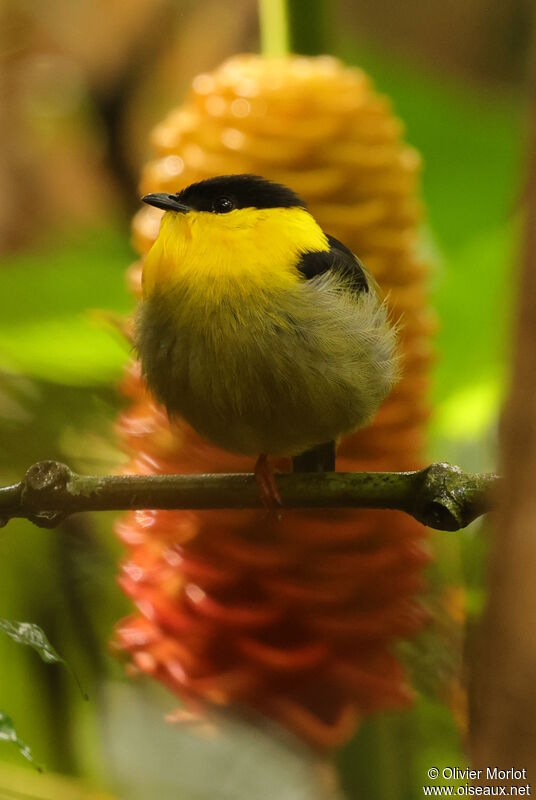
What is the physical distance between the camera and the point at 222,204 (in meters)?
0.72

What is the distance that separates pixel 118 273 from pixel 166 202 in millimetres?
278

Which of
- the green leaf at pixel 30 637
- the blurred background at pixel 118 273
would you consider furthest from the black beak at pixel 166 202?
the green leaf at pixel 30 637

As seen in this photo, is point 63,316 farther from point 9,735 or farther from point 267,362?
point 9,735

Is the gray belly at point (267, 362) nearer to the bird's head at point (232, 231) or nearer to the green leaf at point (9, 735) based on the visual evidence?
the bird's head at point (232, 231)

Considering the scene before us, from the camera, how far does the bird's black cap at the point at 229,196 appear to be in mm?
699

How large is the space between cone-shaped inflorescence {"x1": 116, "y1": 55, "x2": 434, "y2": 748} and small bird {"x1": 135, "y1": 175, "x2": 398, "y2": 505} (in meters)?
0.02

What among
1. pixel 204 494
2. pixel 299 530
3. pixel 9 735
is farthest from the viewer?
pixel 299 530

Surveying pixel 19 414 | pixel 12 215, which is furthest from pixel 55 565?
pixel 12 215

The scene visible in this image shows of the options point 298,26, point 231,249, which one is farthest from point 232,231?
point 298,26

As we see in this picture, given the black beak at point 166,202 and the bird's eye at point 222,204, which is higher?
the black beak at point 166,202

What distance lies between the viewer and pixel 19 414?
70 centimetres

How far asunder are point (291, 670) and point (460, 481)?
192mm

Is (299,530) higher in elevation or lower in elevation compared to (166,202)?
lower

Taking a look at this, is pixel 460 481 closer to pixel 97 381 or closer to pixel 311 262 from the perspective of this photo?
pixel 311 262
